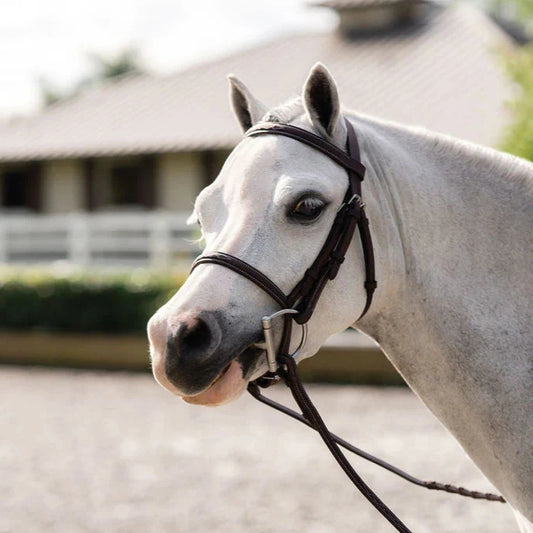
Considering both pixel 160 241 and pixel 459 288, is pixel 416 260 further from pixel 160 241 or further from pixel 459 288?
pixel 160 241

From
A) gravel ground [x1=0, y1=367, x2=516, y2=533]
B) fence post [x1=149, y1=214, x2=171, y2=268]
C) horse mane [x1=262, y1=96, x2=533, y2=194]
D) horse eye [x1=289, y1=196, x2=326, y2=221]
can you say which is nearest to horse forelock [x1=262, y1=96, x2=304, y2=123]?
horse mane [x1=262, y1=96, x2=533, y2=194]

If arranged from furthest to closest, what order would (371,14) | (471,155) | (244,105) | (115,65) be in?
(115,65) → (371,14) → (244,105) → (471,155)

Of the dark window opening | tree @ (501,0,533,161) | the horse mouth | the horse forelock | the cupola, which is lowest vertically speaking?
the dark window opening

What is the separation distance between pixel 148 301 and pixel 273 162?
10.4 meters

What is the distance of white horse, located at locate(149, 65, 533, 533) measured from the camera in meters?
1.97

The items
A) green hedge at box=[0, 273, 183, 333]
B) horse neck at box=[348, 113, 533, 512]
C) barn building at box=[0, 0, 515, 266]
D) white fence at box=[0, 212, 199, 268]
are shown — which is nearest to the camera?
horse neck at box=[348, 113, 533, 512]

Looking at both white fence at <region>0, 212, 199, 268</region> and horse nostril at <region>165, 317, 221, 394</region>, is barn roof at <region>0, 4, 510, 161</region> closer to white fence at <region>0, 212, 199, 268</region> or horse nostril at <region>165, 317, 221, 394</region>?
white fence at <region>0, 212, 199, 268</region>

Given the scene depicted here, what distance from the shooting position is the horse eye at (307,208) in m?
1.98

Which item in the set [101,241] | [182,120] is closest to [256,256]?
[101,241]

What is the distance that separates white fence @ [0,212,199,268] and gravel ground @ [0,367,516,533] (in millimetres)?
6103

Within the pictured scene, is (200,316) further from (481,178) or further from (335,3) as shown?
(335,3)

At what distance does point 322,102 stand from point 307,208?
0.99ft

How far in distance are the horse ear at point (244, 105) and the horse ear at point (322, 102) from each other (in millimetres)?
233

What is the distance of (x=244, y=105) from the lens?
235 cm
